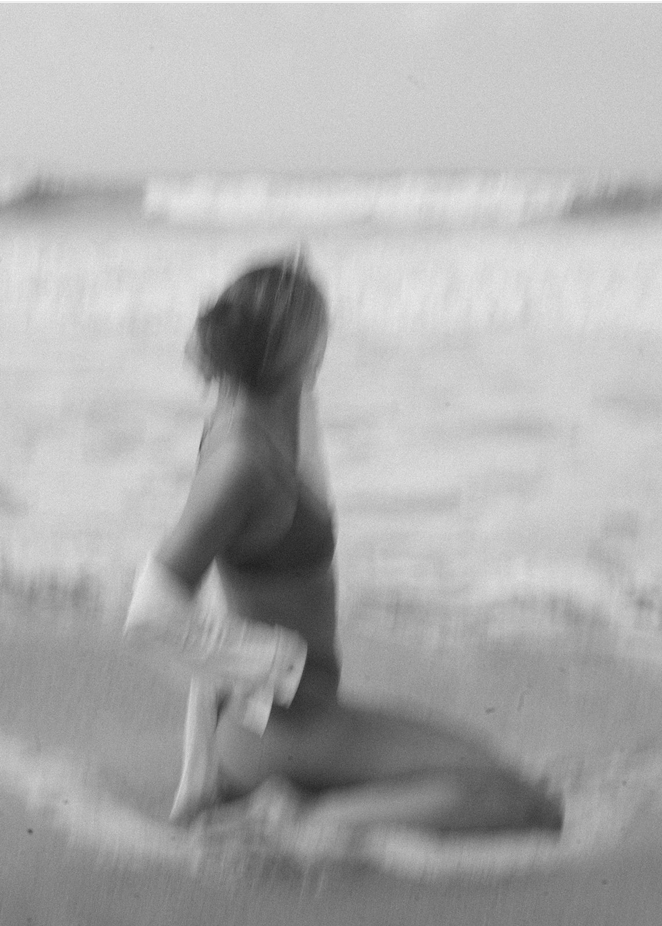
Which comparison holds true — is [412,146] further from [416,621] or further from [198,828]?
[198,828]

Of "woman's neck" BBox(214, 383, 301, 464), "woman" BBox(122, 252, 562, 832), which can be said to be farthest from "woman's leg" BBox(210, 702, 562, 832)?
"woman's neck" BBox(214, 383, 301, 464)

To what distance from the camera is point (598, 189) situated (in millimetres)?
1455

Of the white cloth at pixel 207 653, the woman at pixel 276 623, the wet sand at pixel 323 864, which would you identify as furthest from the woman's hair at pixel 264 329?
the wet sand at pixel 323 864

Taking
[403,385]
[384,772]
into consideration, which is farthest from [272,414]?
[384,772]

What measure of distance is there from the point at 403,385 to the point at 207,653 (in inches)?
16.5

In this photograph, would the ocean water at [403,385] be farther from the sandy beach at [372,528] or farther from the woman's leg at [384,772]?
the woman's leg at [384,772]

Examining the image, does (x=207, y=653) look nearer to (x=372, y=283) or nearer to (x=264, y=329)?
(x=264, y=329)

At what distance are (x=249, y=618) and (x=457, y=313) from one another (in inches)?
18.2

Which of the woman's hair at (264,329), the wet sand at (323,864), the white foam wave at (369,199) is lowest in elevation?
the wet sand at (323,864)

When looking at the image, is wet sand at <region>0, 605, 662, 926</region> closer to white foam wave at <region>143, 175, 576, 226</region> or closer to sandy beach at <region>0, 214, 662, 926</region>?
sandy beach at <region>0, 214, 662, 926</region>

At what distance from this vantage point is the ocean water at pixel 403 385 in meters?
1.47

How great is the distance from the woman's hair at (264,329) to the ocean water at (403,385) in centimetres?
6

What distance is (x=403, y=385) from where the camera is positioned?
1.50 m

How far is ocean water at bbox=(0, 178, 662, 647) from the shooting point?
4.83 ft
